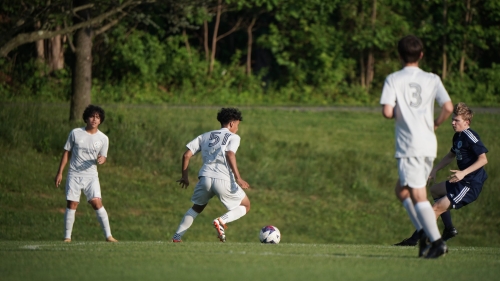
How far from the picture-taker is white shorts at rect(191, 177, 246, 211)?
11266 mm

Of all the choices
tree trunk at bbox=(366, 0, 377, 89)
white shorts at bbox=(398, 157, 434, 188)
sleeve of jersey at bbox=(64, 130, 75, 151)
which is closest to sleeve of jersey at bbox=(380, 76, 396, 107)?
white shorts at bbox=(398, 157, 434, 188)

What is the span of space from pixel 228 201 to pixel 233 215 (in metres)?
0.19

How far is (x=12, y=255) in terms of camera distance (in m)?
8.87

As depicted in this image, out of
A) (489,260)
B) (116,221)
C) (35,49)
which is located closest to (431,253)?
(489,260)

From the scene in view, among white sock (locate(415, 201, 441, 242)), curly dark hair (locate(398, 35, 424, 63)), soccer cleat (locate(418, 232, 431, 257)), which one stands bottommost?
soccer cleat (locate(418, 232, 431, 257))

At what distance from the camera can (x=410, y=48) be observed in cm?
809

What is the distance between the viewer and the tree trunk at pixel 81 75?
22.4m

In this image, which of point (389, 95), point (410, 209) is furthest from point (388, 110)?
point (410, 209)

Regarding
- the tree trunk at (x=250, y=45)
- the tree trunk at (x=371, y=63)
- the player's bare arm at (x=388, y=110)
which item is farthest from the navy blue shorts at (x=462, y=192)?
the tree trunk at (x=371, y=63)

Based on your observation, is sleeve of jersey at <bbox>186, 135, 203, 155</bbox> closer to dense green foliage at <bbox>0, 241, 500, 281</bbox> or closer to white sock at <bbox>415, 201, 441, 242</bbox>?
dense green foliage at <bbox>0, 241, 500, 281</bbox>

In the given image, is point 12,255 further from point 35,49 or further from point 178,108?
point 35,49

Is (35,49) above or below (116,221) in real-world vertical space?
above

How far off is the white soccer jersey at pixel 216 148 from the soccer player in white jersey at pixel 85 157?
146cm

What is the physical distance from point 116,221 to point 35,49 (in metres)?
12.5
